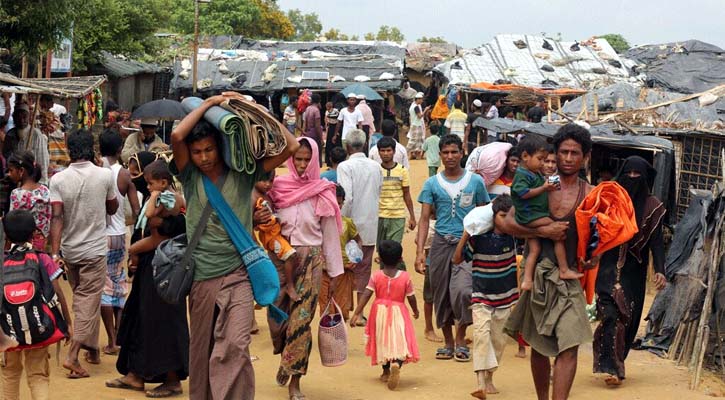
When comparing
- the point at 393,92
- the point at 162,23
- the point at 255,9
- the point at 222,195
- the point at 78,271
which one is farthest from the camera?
the point at 255,9

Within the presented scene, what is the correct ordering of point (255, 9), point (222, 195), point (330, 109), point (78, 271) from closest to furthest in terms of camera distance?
point (222, 195) < point (78, 271) < point (330, 109) < point (255, 9)

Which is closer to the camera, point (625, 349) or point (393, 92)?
point (625, 349)

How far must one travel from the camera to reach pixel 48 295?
688 centimetres

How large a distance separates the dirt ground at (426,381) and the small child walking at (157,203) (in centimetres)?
106

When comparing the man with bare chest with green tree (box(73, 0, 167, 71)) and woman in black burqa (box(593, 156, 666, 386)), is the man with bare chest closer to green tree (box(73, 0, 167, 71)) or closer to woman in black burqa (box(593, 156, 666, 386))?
woman in black burqa (box(593, 156, 666, 386))

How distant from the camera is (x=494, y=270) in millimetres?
8383

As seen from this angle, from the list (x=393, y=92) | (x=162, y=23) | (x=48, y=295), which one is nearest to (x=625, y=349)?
(x=48, y=295)

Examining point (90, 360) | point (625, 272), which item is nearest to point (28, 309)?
point (90, 360)

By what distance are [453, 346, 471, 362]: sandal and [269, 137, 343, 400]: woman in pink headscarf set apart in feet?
5.95

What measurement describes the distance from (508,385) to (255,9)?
57011 millimetres

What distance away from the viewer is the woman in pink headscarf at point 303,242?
7.61 m

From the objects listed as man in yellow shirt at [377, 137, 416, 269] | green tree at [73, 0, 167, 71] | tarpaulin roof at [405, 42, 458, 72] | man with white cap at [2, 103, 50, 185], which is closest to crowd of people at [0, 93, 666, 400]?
man in yellow shirt at [377, 137, 416, 269]

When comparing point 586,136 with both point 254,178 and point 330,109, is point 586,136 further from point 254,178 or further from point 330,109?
point 330,109

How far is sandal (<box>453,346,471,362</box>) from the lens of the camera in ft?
30.7
